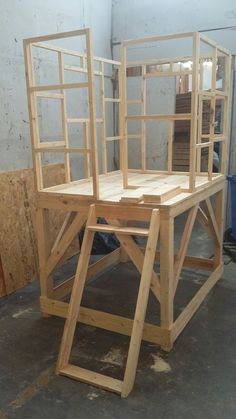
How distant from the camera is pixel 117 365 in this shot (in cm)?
246

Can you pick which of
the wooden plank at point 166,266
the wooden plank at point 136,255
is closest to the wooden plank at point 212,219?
the wooden plank at point 166,266

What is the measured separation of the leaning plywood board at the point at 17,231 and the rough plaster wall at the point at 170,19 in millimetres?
2345

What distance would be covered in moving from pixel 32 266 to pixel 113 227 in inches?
60.9

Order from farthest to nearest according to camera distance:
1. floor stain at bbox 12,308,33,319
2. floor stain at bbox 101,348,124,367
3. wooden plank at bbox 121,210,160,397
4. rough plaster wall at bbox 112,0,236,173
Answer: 1. rough plaster wall at bbox 112,0,236,173
2. floor stain at bbox 12,308,33,319
3. floor stain at bbox 101,348,124,367
4. wooden plank at bbox 121,210,160,397

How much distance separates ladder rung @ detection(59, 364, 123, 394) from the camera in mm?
2225

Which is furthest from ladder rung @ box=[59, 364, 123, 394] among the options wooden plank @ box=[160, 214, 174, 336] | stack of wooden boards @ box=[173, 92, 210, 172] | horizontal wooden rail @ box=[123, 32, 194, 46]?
stack of wooden boards @ box=[173, 92, 210, 172]

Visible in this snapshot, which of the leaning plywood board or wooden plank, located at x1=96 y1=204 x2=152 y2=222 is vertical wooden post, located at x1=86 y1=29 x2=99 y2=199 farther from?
the leaning plywood board

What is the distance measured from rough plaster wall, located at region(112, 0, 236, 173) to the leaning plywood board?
2345 mm

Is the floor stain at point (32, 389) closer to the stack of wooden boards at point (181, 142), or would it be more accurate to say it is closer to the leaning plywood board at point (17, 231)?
the leaning plywood board at point (17, 231)

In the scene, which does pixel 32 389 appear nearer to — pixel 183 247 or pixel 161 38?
pixel 183 247

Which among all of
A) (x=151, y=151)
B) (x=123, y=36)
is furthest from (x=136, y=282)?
(x=123, y=36)

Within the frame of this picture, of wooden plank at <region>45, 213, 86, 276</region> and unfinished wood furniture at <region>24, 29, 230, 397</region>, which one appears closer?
unfinished wood furniture at <region>24, 29, 230, 397</region>

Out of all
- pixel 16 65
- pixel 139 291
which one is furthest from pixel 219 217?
pixel 16 65

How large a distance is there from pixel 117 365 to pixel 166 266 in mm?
739
